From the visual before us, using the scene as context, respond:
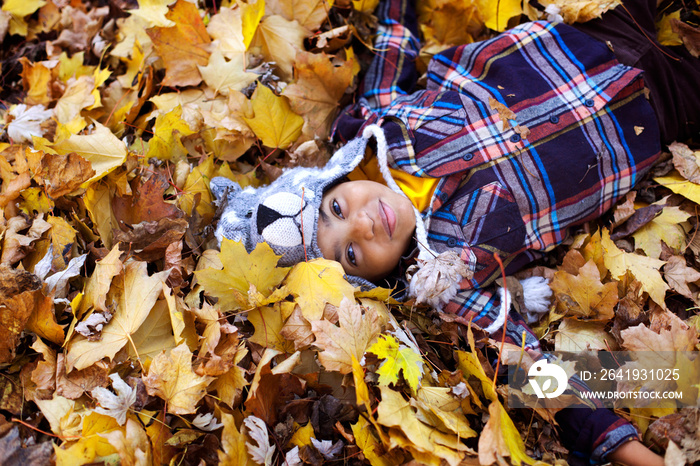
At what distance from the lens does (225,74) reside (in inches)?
97.6

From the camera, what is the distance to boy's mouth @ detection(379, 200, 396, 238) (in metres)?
2.12

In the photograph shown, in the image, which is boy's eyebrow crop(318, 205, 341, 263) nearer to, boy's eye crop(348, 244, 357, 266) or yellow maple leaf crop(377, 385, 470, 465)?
boy's eye crop(348, 244, 357, 266)

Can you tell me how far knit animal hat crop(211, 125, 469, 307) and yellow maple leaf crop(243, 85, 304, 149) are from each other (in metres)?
0.27

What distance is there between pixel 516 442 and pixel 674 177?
1715mm

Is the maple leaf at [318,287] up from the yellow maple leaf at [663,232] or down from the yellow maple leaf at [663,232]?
down

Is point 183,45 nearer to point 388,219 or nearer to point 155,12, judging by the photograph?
point 155,12

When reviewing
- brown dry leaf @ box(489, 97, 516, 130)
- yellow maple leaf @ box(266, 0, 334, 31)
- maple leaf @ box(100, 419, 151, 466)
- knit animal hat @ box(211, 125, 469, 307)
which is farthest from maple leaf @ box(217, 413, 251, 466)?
yellow maple leaf @ box(266, 0, 334, 31)

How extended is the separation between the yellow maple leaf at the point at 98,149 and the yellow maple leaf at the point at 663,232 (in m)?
2.56

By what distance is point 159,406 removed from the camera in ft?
5.41

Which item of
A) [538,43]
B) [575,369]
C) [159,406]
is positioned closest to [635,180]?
[538,43]

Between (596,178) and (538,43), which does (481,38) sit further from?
(596,178)

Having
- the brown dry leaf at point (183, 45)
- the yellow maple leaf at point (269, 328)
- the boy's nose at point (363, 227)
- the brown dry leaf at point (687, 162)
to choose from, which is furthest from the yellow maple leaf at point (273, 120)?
the brown dry leaf at point (687, 162)

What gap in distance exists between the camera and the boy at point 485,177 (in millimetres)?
2127

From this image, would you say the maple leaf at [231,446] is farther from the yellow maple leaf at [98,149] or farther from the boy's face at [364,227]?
the yellow maple leaf at [98,149]
